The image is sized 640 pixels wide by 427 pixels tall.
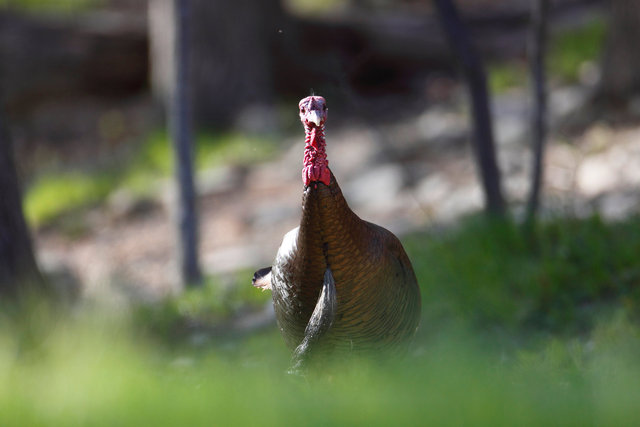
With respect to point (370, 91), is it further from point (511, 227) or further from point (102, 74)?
point (511, 227)

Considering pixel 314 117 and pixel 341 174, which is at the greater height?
pixel 341 174

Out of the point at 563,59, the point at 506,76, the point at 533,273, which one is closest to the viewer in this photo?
the point at 533,273

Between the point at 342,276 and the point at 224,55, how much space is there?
869 centimetres

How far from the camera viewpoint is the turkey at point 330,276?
2914 millimetres

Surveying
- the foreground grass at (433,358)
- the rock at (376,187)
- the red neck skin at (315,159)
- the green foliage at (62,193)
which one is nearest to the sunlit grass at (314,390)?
the foreground grass at (433,358)

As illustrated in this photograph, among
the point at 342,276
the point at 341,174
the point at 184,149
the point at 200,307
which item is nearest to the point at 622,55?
the point at 341,174

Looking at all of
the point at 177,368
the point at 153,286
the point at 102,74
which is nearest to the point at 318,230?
the point at 177,368

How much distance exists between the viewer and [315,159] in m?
2.89

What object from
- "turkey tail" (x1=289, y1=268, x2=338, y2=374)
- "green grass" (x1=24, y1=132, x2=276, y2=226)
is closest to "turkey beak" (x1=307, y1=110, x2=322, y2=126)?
"turkey tail" (x1=289, y1=268, x2=338, y2=374)

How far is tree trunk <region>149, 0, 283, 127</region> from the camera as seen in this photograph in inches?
431

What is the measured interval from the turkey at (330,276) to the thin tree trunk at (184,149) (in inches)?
120

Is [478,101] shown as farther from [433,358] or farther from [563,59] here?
[563,59]

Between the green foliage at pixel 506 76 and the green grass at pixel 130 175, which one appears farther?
the green foliage at pixel 506 76

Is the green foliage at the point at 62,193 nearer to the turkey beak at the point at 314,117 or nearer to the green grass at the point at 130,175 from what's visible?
the green grass at the point at 130,175
